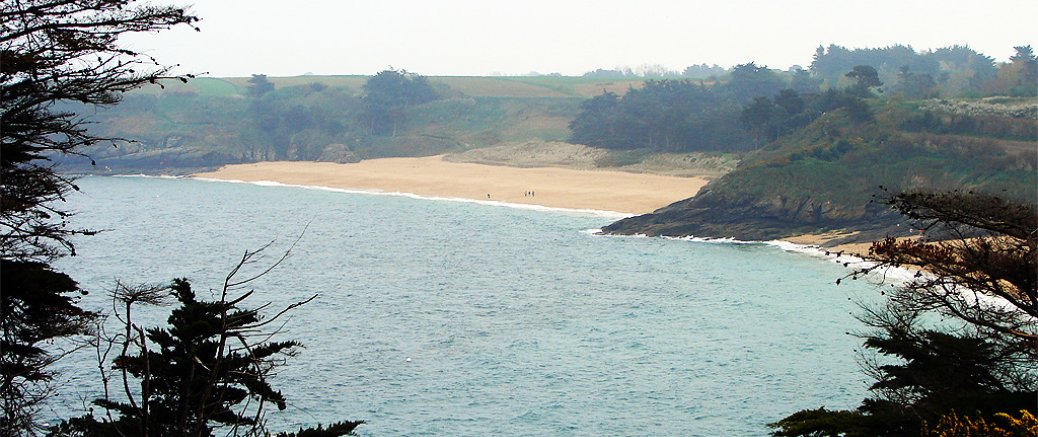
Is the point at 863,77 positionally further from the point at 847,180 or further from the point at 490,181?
the point at 490,181

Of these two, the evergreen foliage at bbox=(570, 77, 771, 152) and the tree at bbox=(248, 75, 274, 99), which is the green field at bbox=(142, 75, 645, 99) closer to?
the tree at bbox=(248, 75, 274, 99)

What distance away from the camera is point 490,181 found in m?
91.6

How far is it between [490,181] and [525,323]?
183 ft

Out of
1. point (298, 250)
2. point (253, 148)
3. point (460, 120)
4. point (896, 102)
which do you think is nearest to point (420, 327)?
point (298, 250)

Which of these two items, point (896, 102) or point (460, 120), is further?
point (460, 120)

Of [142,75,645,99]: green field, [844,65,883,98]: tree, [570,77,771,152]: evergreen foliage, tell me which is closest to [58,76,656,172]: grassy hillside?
[142,75,645,99]: green field

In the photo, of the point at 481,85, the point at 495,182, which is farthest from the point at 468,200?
the point at 481,85

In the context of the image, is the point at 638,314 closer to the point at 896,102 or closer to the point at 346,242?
the point at 346,242

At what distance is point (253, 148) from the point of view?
414ft

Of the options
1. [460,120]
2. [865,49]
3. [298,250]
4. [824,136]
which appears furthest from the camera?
[865,49]

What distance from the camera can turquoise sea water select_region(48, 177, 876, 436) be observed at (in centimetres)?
2580

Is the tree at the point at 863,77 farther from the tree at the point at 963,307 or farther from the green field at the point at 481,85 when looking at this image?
the tree at the point at 963,307

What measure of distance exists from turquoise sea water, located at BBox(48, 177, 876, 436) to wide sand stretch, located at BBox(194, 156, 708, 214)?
26.4 feet

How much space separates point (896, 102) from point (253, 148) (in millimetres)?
77790
